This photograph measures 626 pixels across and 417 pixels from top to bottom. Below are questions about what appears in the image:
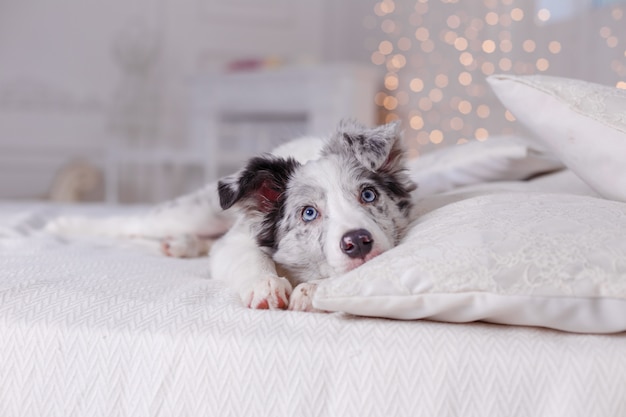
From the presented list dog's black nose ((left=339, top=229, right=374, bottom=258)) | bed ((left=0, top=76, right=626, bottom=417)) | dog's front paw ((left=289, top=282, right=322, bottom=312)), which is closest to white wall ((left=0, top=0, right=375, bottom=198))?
dog's black nose ((left=339, top=229, right=374, bottom=258))

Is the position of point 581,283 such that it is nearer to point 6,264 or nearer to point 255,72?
point 6,264

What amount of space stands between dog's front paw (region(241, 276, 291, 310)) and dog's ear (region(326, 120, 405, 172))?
476mm

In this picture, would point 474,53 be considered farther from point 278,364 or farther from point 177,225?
point 278,364

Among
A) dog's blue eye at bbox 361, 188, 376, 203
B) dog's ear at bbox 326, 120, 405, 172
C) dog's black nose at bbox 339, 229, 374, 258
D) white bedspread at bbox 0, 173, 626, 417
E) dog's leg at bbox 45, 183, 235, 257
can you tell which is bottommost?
dog's leg at bbox 45, 183, 235, 257

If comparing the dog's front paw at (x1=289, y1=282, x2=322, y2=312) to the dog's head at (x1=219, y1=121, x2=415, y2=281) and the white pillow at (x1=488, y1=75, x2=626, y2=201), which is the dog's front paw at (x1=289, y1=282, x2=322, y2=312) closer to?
the dog's head at (x1=219, y1=121, x2=415, y2=281)

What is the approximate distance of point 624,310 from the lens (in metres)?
1.19

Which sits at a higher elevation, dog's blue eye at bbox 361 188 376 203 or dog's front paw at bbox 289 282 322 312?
dog's blue eye at bbox 361 188 376 203

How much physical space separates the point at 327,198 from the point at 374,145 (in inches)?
8.7

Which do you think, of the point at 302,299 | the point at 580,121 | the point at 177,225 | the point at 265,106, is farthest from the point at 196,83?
the point at 302,299

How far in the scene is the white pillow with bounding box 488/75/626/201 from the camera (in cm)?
162

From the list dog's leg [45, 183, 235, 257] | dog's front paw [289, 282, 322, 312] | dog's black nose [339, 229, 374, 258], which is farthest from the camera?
dog's leg [45, 183, 235, 257]

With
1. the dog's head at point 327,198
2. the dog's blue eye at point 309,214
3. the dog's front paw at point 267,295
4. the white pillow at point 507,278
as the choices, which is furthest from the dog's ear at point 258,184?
the white pillow at point 507,278

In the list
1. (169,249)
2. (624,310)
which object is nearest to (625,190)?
(624,310)

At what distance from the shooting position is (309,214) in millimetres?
1740
